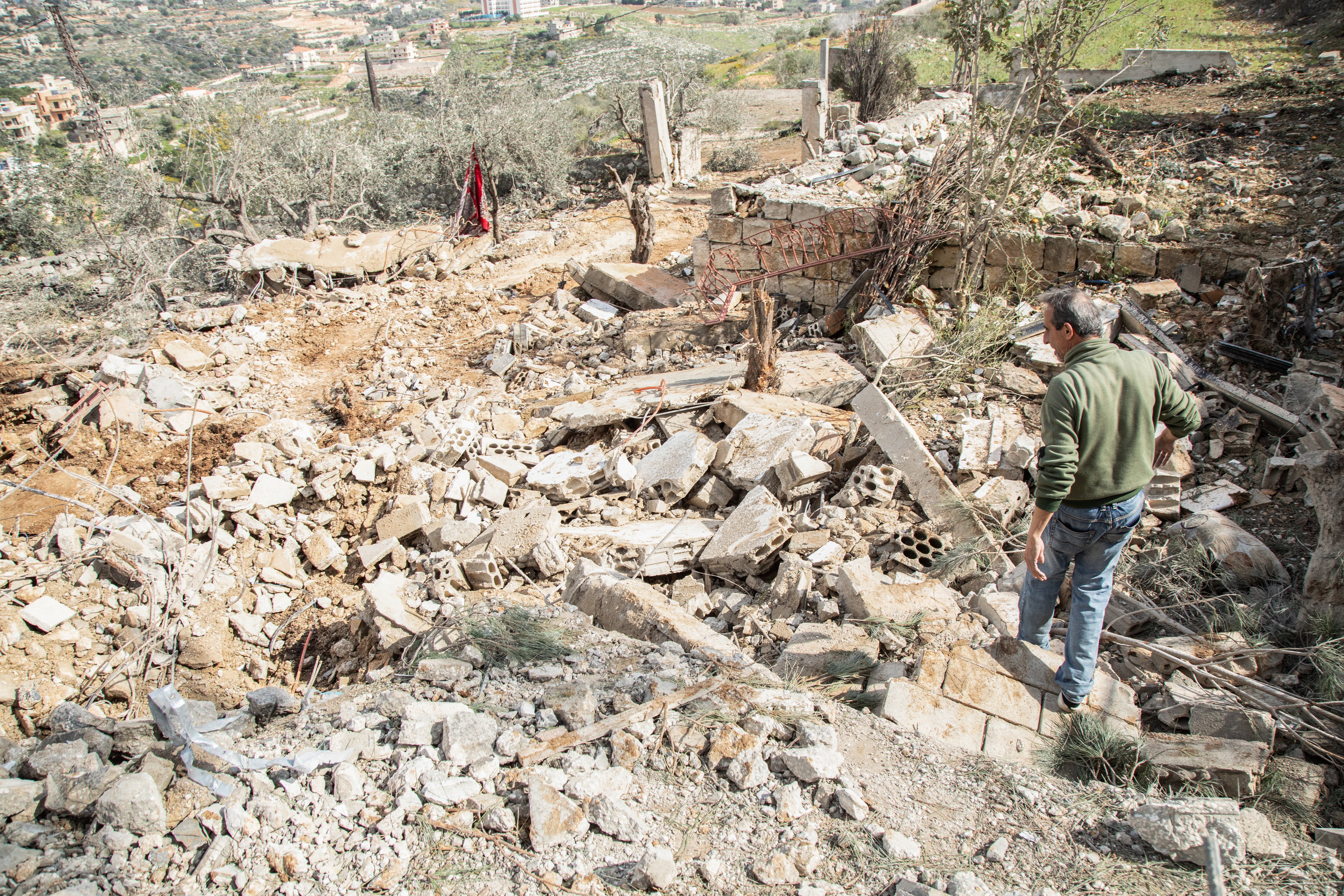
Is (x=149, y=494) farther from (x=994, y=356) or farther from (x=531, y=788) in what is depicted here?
(x=994, y=356)

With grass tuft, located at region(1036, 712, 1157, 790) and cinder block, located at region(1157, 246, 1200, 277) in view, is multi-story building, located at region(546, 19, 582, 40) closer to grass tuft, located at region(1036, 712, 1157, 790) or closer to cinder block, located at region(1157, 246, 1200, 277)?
cinder block, located at region(1157, 246, 1200, 277)

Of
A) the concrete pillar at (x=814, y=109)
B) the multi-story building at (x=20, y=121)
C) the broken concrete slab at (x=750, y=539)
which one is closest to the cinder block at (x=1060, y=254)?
the broken concrete slab at (x=750, y=539)

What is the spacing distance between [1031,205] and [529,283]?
6099mm

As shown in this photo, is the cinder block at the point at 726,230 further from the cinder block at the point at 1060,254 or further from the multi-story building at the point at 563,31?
the multi-story building at the point at 563,31

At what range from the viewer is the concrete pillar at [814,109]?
1305cm

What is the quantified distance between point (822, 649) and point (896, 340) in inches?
136

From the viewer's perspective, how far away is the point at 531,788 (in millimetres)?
2209

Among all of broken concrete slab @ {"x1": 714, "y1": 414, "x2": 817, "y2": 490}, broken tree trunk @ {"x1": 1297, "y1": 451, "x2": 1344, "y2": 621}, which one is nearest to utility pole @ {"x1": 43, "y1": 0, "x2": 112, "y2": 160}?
broken concrete slab @ {"x1": 714, "y1": 414, "x2": 817, "y2": 490}

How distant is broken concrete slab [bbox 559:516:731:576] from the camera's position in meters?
4.36

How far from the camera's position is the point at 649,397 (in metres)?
5.84

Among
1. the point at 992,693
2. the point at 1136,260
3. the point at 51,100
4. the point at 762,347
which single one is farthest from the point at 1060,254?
the point at 51,100

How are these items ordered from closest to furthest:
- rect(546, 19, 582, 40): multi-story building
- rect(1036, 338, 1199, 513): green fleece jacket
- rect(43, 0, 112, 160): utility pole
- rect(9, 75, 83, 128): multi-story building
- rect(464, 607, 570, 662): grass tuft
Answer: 1. rect(1036, 338, 1199, 513): green fleece jacket
2. rect(464, 607, 570, 662): grass tuft
3. rect(43, 0, 112, 160): utility pole
4. rect(9, 75, 83, 128): multi-story building
5. rect(546, 19, 582, 40): multi-story building

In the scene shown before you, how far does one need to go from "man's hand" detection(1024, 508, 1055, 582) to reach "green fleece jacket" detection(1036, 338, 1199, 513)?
0.04 m

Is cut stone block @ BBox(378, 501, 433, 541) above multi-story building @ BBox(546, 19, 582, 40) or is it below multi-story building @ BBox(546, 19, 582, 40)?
below
